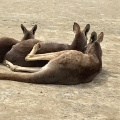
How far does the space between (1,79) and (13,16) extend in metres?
5.17

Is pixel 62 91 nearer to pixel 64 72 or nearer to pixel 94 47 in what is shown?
pixel 64 72

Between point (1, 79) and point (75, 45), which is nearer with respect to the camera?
point (1, 79)

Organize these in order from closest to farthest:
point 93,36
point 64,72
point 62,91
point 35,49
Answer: point 62,91 < point 64,72 < point 35,49 < point 93,36

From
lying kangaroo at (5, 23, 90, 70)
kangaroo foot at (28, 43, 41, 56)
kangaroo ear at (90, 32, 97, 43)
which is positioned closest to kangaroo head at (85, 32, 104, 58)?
kangaroo ear at (90, 32, 97, 43)

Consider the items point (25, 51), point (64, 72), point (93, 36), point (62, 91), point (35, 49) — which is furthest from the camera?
point (93, 36)

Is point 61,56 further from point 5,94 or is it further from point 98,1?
point 98,1

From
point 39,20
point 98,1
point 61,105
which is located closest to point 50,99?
point 61,105

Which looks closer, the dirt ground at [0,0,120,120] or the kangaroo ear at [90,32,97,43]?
the dirt ground at [0,0,120,120]

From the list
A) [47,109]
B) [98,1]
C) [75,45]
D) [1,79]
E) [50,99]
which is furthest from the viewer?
[98,1]

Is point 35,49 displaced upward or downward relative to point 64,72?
upward

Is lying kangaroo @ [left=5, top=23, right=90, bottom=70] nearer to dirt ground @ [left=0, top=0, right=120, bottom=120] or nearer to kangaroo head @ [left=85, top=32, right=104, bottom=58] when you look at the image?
dirt ground @ [left=0, top=0, right=120, bottom=120]

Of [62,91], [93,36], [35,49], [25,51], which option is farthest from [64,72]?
[93,36]

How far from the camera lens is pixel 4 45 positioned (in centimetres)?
618

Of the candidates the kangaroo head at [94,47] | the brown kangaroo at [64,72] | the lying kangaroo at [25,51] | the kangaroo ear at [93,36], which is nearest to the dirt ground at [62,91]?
the brown kangaroo at [64,72]
